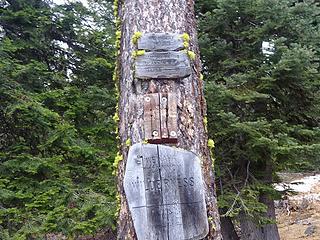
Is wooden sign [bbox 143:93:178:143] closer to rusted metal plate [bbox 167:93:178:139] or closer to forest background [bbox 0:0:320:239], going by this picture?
rusted metal plate [bbox 167:93:178:139]

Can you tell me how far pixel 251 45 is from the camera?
573 cm

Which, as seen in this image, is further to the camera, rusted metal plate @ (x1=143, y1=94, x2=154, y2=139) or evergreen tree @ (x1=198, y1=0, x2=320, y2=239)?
evergreen tree @ (x1=198, y1=0, x2=320, y2=239)

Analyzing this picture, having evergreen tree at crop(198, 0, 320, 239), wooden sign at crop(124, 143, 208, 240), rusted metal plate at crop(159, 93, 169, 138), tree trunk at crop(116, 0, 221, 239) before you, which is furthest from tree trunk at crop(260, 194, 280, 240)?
rusted metal plate at crop(159, 93, 169, 138)

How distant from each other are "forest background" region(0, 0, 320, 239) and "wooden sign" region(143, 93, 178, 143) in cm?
209

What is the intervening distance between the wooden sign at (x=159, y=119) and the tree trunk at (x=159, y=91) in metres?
0.04

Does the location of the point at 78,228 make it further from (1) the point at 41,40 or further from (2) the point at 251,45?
(2) the point at 251,45

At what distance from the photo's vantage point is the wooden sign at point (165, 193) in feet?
8.07

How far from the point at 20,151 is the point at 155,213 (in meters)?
2.98

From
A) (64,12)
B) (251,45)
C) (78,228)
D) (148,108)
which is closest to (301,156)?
(251,45)

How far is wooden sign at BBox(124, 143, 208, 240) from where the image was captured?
2461mm

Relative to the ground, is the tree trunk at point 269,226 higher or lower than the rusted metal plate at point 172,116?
lower

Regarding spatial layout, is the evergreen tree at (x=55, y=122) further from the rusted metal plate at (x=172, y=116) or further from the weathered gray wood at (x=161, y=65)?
the rusted metal plate at (x=172, y=116)

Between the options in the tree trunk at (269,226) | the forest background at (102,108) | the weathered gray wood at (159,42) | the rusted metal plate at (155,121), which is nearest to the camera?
the rusted metal plate at (155,121)

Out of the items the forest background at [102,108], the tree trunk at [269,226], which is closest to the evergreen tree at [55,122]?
the forest background at [102,108]
